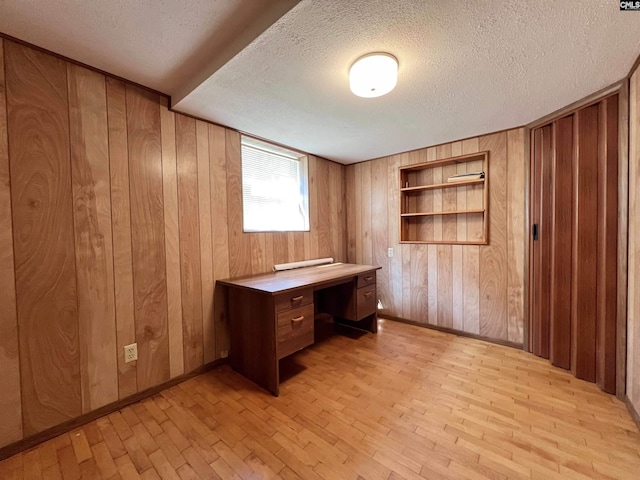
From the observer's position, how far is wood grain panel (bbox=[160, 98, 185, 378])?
1879 mm

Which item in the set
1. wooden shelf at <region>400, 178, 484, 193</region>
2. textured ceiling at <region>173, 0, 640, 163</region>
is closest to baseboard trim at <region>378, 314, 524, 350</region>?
wooden shelf at <region>400, 178, 484, 193</region>

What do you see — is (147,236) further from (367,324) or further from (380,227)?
(380,227)

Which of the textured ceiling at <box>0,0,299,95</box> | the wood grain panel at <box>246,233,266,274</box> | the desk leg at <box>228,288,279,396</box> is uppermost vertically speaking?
the textured ceiling at <box>0,0,299,95</box>

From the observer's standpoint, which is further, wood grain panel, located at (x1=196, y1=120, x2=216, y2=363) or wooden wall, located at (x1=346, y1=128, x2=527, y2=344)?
wooden wall, located at (x1=346, y1=128, x2=527, y2=344)

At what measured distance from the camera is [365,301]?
2.68 metres

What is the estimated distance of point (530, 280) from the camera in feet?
7.52

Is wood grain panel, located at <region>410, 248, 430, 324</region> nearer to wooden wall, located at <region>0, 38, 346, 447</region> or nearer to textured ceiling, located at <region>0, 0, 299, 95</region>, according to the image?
wooden wall, located at <region>0, 38, 346, 447</region>

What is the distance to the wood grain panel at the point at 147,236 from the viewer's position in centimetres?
172

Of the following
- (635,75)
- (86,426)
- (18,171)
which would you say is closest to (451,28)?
(635,75)

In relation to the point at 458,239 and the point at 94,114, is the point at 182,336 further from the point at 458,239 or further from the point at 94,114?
the point at 458,239

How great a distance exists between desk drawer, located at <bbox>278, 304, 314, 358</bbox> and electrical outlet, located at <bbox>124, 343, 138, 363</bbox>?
98cm

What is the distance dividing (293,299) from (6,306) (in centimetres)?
154

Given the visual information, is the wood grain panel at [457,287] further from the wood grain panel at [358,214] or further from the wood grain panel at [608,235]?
the wood grain panel at [358,214]

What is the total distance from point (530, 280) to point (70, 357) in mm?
3524
